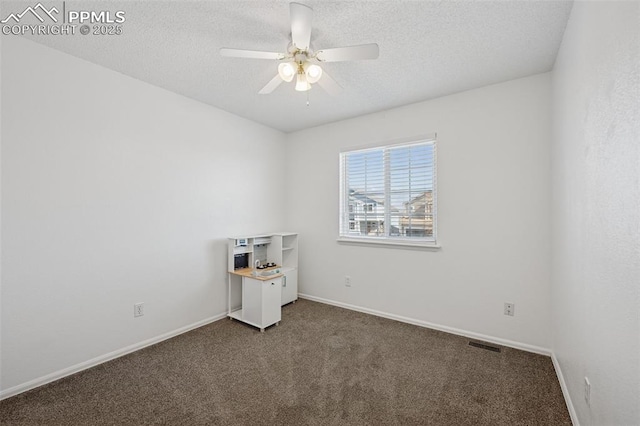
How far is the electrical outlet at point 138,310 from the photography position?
8.79 ft

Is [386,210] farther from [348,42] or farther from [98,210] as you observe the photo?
[98,210]

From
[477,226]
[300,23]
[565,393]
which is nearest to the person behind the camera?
[300,23]

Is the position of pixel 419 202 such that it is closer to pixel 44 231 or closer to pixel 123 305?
pixel 123 305

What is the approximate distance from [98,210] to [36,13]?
1453 mm

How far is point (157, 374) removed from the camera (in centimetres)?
227

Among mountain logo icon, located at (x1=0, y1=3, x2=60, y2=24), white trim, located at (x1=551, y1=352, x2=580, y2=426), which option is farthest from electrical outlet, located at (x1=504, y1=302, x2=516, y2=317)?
mountain logo icon, located at (x1=0, y1=3, x2=60, y2=24)

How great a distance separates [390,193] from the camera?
11.7 ft

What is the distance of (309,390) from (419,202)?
2.32 meters

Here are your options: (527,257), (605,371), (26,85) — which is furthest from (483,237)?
(26,85)

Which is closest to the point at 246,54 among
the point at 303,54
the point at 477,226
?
the point at 303,54

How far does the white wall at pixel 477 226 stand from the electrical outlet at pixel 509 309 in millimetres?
34

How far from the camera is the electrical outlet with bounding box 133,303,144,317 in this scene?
268 centimetres

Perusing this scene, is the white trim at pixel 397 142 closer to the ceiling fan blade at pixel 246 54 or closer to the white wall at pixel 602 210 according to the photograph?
the white wall at pixel 602 210

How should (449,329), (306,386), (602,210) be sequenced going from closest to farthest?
(602,210) → (306,386) → (449,329)
